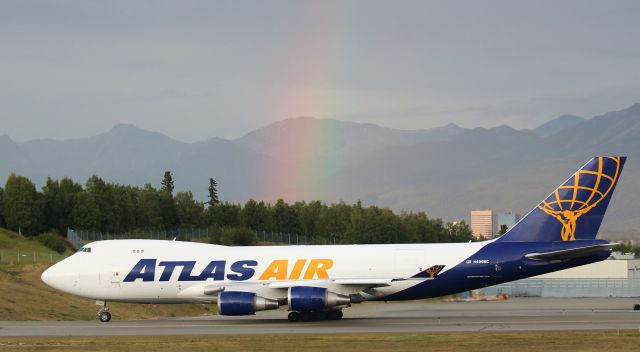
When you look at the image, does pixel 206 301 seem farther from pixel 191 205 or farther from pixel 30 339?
pixel 191 205

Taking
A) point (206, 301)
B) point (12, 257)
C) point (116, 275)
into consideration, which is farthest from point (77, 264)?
point (12, 257)

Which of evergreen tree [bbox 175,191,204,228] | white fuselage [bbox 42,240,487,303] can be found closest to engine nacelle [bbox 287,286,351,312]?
white fuselage [bbox 42,240,487,303]

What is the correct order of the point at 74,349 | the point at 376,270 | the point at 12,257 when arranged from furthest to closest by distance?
1. the point at 12,257
2. the point at 376,270
3. the point at 74,349

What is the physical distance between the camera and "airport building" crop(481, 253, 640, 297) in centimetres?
8706

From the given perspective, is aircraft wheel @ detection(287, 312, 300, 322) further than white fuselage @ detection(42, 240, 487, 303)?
No

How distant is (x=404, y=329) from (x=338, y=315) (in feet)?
23.3

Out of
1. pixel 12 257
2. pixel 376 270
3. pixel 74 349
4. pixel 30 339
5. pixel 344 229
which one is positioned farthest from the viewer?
pixel 344 229

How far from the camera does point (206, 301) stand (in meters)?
44.3

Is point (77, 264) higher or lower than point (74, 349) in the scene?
higher

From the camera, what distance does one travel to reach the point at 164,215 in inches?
5940

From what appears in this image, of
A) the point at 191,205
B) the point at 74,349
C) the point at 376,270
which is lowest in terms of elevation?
the point at 74,349

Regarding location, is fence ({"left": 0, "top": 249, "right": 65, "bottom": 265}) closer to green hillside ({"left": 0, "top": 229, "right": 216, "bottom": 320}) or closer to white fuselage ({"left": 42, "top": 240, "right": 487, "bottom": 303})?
green hillside ({"left": 0, "top": 229, "right": 216, "bottom": 320})

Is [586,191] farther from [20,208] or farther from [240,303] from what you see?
[20,208]

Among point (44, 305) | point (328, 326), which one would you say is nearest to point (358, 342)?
point (328, 326)
